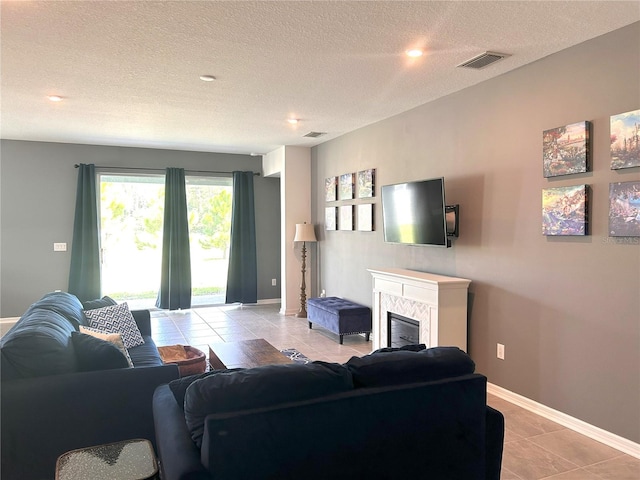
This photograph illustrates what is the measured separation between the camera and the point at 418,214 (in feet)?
14.8

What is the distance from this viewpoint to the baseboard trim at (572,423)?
2886mm

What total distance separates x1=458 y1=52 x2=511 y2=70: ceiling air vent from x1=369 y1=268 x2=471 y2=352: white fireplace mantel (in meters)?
1.74

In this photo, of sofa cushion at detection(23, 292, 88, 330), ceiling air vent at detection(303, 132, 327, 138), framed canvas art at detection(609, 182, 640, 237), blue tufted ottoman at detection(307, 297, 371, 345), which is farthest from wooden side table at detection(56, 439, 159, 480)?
ceiling air vent at detection(303, 132, 327, 138)

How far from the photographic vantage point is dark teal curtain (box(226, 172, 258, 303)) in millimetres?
7941

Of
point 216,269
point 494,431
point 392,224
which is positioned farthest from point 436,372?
point 216,269

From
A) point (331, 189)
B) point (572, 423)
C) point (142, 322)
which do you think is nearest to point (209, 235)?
point (331, 189)

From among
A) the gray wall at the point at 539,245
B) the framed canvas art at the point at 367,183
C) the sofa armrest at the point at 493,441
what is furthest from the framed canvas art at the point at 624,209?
the framed canvas art at the point at 367,183

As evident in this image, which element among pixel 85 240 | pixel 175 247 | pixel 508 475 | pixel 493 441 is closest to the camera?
pixel 493 441

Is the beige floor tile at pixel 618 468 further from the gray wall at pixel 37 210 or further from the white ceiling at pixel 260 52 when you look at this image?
the gray wall at pixel 37 210

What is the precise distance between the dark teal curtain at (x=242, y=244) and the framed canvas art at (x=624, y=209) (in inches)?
233

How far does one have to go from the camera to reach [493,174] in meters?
3.88

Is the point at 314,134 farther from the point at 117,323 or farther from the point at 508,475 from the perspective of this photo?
the point at 508,475

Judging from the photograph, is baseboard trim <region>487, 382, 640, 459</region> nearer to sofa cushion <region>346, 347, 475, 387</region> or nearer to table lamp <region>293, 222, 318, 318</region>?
sofa cushion <region>346, 347, 475, 387</region>

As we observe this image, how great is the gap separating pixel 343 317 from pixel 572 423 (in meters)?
2.76
